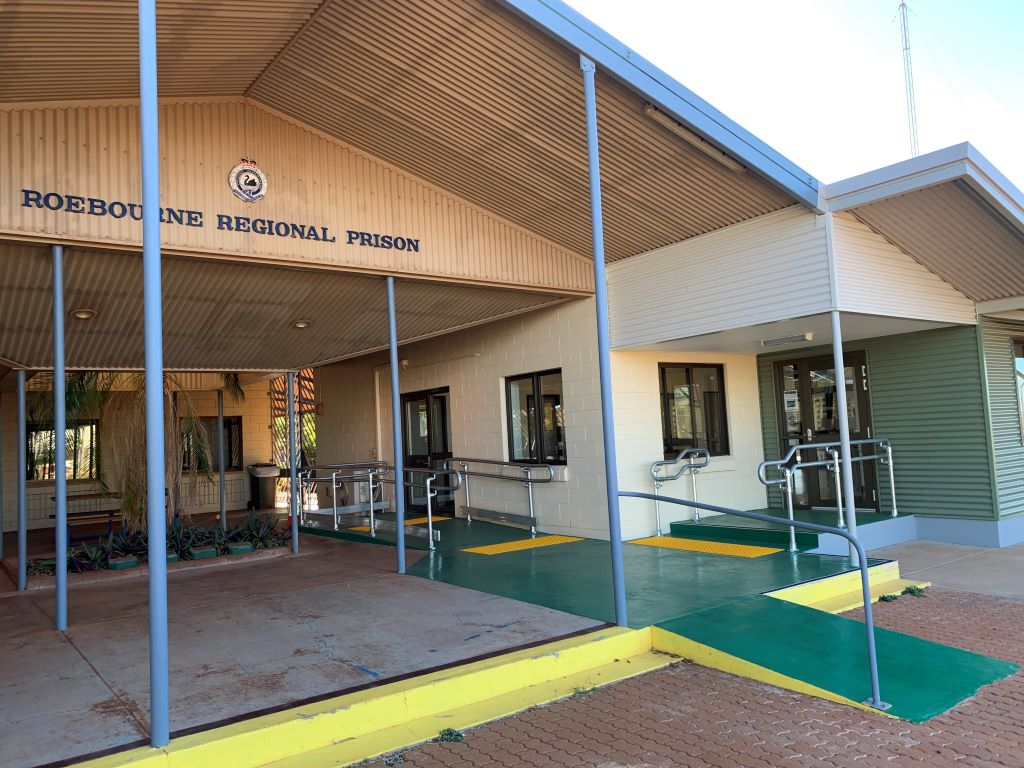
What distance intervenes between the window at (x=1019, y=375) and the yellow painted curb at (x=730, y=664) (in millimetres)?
Result: 6557

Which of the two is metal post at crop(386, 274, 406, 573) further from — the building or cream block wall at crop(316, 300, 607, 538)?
cream block wall at crop(316, 300, 607, 538)

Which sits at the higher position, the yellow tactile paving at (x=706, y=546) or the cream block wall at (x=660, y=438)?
the cream block wall at (x=660, y=438)

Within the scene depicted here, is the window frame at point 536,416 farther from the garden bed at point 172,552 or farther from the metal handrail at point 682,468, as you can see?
the garden bed at point 172,552

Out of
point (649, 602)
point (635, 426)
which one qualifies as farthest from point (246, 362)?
point (649, 602)

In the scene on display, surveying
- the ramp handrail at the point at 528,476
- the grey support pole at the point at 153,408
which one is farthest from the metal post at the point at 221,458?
the grey support pole at the point at 153,408

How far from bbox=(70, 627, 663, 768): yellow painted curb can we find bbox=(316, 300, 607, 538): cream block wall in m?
4.72

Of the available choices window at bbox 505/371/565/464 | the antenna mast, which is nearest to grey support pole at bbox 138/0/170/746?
window at bbox 505/371/565/464

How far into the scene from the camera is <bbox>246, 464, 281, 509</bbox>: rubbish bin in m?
17.3

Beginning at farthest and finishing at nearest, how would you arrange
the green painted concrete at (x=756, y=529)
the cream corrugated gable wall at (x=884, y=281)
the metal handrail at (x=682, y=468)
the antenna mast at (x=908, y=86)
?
1. the antenna mast at (x=908, y=86)
2. the metal handrail at (x=682, y=468)
3. the green painted concrete at (x=756, y=529)
4. the cream corrugated gable wall at (x=884, y=281)

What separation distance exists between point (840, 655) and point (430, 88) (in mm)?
5705

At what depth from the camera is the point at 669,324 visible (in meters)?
9.16

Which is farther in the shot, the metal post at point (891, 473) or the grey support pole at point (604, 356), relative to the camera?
the metal post at point (891, 473)

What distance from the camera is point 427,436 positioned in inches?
541

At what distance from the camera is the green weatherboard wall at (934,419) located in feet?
29.3
